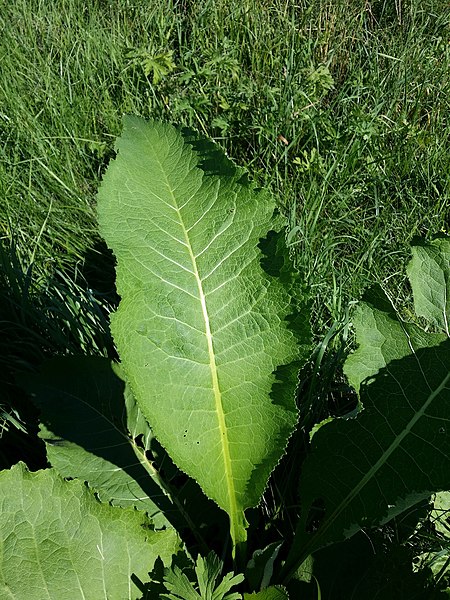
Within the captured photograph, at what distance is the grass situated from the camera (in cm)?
218

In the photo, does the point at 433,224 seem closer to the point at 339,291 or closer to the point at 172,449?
the point at 339,291

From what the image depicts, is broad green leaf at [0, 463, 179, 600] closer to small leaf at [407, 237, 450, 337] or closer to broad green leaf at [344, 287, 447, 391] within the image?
broad green leaf at [344, 287, 447, 391]

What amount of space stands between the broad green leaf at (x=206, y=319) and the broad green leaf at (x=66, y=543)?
0.17 meters

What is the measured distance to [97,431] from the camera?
5.44 feet

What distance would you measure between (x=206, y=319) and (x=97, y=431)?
404mm

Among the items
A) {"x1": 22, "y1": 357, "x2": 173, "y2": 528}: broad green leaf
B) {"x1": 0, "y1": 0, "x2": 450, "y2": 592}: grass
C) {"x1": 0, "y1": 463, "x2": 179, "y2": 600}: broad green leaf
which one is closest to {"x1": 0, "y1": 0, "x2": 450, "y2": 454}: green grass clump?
{"x1": 0, "y1": 0, "x2": 450, "y2": 592}: grass

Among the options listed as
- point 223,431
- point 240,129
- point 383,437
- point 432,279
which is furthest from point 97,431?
point 240,129

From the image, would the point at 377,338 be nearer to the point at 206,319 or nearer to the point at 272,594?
the point at 206,319

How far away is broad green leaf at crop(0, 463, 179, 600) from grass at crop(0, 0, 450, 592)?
595 millimetres

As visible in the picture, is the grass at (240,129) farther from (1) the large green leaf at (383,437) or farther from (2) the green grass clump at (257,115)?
(1) the large green leaf at (383,437)

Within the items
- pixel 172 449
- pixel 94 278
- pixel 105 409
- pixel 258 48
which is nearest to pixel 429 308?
pixel 172 449

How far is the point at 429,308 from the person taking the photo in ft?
5.20

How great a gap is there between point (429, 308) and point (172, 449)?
0.66m

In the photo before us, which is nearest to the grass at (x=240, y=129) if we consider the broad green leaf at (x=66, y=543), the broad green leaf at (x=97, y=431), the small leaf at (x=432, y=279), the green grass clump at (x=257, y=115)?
the green grass clump at (x=257, y=115)
